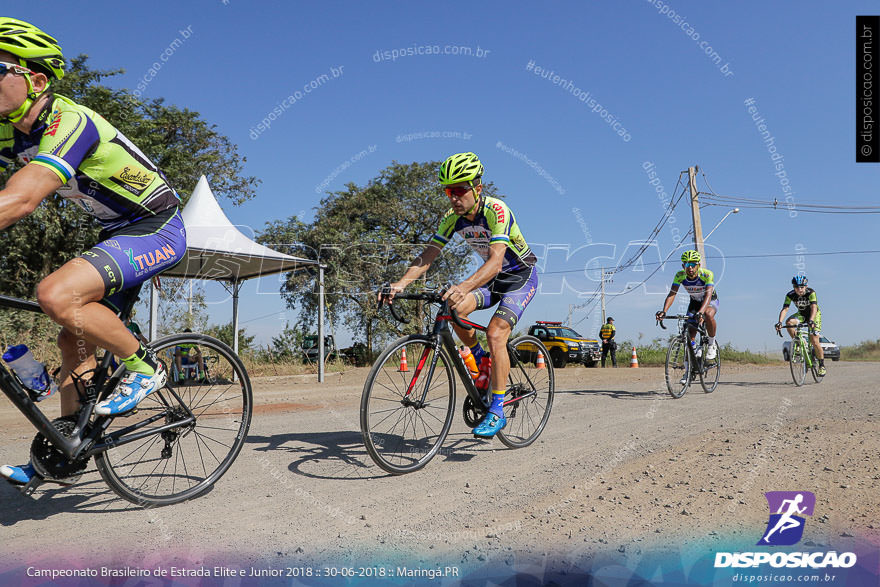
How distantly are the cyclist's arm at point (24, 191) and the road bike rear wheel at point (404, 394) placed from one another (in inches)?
79.4

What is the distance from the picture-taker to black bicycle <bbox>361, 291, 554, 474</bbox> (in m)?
3.85

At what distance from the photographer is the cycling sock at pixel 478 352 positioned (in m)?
4.56

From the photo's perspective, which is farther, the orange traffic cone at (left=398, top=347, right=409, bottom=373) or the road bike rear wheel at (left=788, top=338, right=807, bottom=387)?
the road bike rear wheel at (left=788, top=338, right=807, bottom=387)

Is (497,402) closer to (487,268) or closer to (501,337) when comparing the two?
(501,337)

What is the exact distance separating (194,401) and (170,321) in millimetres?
14988

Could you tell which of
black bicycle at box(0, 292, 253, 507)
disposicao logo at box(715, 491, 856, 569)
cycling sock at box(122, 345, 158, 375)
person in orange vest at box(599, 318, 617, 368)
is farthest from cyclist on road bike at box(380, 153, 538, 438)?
person in orange vest at box(599, 318, 617, 368)

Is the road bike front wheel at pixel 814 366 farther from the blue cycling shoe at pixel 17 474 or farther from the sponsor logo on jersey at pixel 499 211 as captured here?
the blue cycling shoe at pixel 17 474

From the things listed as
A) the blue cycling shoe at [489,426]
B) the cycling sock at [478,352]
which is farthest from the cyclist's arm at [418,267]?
the blue cycling shoe at [489,426]

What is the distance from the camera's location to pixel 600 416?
21.7 feet

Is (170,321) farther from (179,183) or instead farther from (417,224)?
(417,224)

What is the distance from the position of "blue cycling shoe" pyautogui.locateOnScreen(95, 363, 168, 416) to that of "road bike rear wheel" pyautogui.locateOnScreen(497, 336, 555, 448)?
282 centimetres

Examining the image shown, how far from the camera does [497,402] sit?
4.40m

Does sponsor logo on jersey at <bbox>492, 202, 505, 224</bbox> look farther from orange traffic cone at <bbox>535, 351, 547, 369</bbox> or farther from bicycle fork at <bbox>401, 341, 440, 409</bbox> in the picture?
orange traffic cone at <bbox>535, 351, 547, 369</bbox>

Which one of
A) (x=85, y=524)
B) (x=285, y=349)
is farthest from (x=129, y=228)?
(x=285, y=349)
